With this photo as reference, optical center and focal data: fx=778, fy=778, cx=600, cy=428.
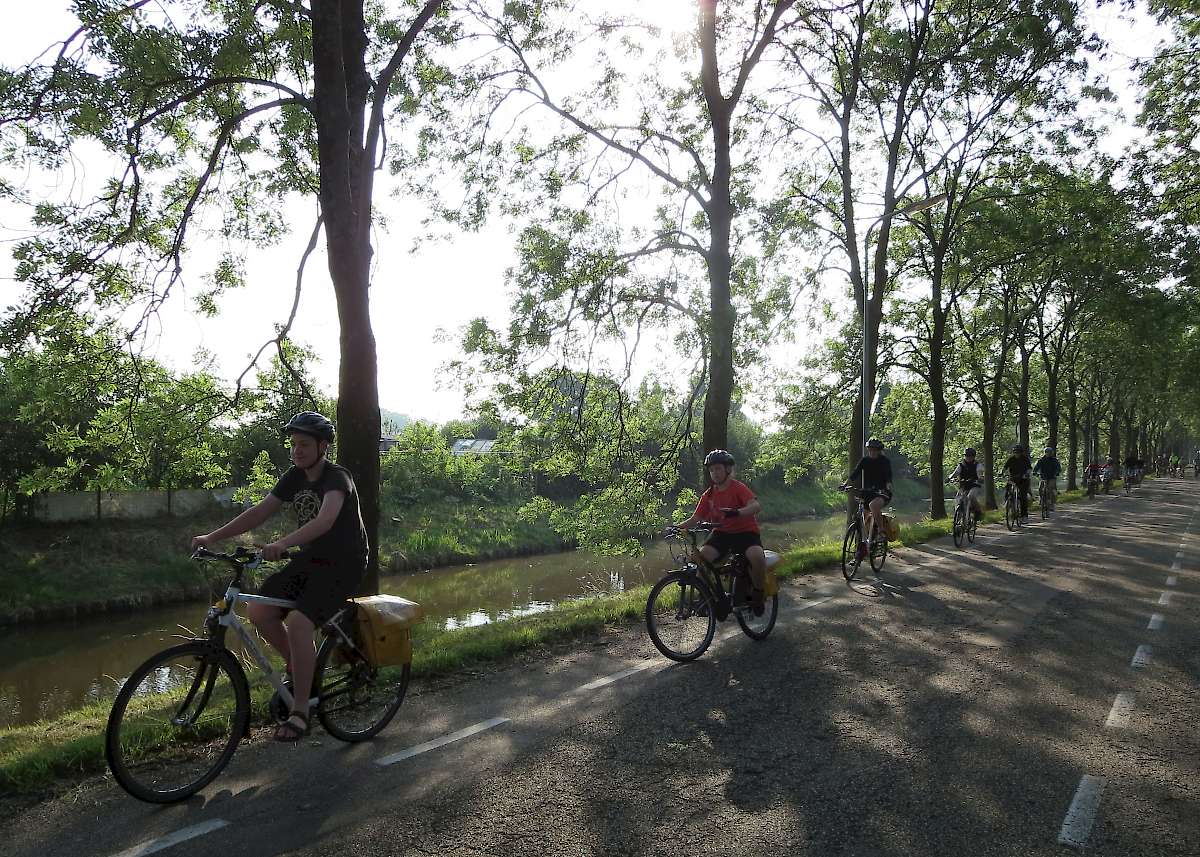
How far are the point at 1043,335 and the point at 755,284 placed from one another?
923 inches

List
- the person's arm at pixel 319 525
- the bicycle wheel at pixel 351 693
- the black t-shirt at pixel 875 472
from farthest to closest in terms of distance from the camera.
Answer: the black t-shirt at pixel 875 472
the bicycle wheel at pixel 351 693
the person's arm at pixel 319 525

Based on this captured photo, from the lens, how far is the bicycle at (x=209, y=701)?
3865mm

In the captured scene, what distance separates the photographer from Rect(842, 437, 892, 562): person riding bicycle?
11.4 m

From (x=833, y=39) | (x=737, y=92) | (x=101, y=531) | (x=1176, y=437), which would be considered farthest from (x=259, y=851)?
(x=1176, y=437)

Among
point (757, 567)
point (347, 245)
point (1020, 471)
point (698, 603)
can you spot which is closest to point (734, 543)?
point (757, 567)

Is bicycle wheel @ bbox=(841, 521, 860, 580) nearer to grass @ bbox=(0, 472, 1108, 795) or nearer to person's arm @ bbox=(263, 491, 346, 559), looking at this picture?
grass @ bbox=(0, 472, 1108, 795)

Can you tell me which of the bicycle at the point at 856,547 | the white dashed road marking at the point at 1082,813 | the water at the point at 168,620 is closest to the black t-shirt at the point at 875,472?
the bicycle at the point at 856,547

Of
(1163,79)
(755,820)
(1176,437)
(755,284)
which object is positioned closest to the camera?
(755,820)

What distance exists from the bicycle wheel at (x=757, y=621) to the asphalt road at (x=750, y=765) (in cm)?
14

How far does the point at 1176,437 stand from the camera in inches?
4299

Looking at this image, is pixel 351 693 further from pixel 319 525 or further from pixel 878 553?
pixel 878 553

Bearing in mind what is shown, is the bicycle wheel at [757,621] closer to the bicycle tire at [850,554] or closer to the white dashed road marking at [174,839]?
the bicycle tire at [850,554]

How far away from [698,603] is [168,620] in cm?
1640

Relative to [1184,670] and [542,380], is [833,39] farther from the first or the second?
[1184,670]
